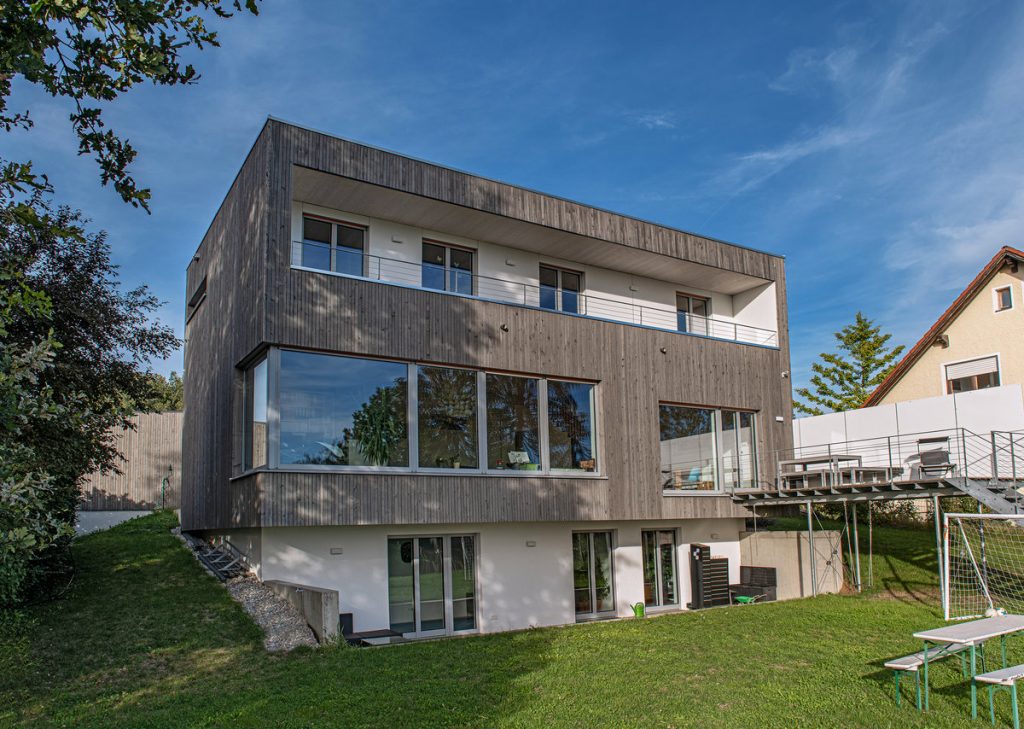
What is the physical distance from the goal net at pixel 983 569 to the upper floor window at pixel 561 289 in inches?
314

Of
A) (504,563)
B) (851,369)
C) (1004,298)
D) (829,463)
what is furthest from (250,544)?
(851,369)

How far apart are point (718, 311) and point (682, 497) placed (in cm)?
549

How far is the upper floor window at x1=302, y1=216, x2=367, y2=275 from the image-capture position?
13.7 metres

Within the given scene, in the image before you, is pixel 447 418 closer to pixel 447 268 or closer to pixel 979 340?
pixel 447 268

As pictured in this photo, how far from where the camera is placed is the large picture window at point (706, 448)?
16672 mm

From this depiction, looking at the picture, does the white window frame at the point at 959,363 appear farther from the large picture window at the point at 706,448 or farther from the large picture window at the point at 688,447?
the large picture window at the point at 688,447

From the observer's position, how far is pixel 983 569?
14.0 m

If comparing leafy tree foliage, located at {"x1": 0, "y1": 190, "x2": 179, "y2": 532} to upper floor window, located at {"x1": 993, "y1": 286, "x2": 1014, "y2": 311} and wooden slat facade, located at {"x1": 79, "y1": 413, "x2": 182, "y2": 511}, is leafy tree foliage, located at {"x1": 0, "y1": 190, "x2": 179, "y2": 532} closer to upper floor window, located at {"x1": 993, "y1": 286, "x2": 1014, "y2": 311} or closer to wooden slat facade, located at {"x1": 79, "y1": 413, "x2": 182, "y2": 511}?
wooden slat facade, located at {"x1": 79, "y1": 413, "x2": 182, "y2": 511}

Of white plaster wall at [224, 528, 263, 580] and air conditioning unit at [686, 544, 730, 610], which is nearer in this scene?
white plaster wall at [224, 528, 263, 580]

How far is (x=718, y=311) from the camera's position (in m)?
19.9

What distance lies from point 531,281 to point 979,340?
1668 centimetres

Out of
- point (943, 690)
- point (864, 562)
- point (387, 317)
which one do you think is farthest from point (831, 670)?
point (864, 562)

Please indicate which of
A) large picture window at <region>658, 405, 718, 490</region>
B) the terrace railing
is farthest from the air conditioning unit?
the terrace railing

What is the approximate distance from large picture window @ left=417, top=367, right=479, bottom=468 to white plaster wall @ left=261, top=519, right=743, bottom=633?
1.30 m
